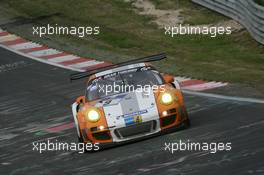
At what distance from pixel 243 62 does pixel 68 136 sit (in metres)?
6.97

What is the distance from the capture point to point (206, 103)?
1528 centimetres

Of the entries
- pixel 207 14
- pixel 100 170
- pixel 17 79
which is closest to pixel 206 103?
pixel 100 170

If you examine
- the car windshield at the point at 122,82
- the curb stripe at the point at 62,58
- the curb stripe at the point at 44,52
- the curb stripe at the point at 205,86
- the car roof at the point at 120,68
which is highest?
the curb stripe at the point at 44,52

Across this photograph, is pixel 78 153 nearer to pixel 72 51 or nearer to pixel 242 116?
pixel 242 116

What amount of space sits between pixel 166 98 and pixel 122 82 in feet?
3.83

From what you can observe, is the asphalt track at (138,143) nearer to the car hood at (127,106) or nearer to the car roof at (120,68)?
the car hood at (127,106)

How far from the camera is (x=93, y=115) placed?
42.6ft

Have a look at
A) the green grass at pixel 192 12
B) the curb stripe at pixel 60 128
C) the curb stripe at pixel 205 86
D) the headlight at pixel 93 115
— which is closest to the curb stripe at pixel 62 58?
the green grass at pixel 192 12

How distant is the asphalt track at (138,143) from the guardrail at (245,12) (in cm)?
545

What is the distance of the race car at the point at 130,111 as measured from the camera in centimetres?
1270

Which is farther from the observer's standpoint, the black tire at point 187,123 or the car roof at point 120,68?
the car roof at point 120,68

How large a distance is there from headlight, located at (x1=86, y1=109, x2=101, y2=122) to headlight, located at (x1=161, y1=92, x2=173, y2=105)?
3.46 feet

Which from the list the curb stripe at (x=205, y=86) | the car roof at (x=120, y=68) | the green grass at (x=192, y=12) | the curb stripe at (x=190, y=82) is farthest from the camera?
the green grass at (x=192, y=12)

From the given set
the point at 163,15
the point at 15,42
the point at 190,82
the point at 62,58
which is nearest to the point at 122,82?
the point at 190,82
